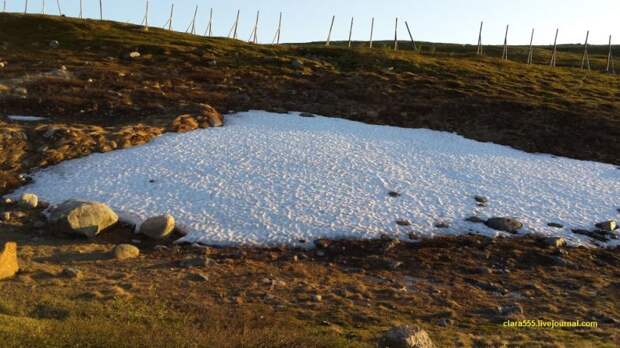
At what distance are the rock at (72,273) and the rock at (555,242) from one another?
1300 cm

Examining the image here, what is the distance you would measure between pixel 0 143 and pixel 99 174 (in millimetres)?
4844

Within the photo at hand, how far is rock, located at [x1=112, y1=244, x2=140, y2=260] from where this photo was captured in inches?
555

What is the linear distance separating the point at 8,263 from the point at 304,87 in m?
26.8

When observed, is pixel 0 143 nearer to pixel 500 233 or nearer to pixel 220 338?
pixel 220 338

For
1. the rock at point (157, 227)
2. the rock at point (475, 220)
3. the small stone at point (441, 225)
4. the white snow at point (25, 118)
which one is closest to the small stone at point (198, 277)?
the rock at point (157, 227)

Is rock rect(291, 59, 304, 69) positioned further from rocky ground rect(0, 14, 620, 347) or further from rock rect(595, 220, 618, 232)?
rock rect(595, 220, 618, 232)

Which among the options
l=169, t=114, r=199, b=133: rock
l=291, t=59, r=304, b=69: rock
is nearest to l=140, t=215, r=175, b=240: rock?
l=169, t=114, r=199, b=133: rock

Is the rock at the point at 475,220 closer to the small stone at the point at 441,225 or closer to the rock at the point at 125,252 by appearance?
the small stone at the point at 441,225

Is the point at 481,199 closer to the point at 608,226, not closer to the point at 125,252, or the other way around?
the point at 608,226

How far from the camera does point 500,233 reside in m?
17.3

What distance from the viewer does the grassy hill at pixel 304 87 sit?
28906mm

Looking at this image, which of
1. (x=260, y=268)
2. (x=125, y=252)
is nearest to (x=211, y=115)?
(x=125, y=252)

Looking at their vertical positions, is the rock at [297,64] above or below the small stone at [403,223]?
above

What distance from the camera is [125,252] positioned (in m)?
14.2
